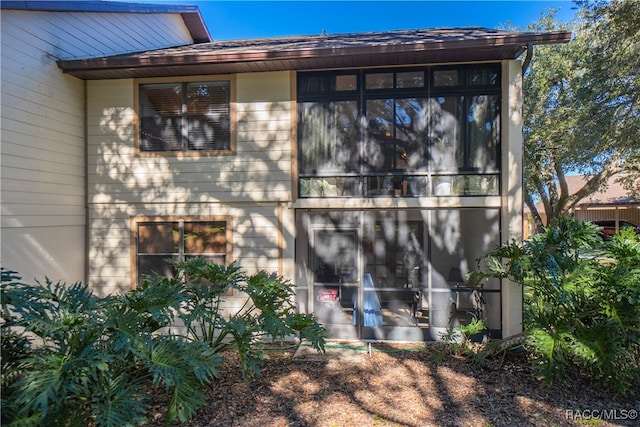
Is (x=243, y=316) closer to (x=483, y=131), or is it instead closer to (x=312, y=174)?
(x=312, y=174)

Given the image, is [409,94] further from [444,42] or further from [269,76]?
[269,76]

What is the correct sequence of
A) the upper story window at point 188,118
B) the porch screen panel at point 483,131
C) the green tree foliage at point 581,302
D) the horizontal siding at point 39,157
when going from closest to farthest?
the green tree foliage at point 581,302, the horizontal siding at point 39,157, the porch screen panel at point 483,131, the upper story window at point 188,118

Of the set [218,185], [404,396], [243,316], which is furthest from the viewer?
[218,185]

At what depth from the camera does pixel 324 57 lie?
18.2ft

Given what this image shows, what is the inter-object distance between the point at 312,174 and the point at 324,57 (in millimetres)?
1913

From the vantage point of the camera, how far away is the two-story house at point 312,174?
229 inches

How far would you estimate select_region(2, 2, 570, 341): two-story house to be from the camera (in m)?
5.81

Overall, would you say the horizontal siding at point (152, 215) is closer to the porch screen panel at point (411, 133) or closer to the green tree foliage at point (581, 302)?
the porch screen panel at point (411, 133)

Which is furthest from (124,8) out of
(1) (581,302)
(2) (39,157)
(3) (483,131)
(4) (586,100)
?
(4) (586,100)

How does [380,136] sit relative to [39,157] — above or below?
above

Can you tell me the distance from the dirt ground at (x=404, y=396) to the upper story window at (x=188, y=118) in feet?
12.4

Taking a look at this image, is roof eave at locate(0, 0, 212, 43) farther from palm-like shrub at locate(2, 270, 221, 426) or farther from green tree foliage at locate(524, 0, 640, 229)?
green tree foliage at locate(524, 0, 640, 229)

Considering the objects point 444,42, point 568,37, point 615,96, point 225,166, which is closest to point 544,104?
point 615,96

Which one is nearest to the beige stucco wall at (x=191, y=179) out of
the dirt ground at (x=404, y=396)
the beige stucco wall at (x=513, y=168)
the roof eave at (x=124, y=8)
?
the roof eave at (x=124, y=8)
